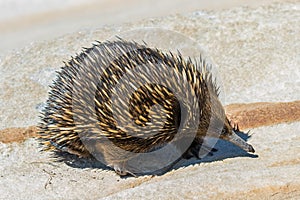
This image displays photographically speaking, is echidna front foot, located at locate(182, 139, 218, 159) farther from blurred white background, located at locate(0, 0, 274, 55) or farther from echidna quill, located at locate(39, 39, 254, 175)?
blurred white background, located at locate(0, 0, 274, 55)

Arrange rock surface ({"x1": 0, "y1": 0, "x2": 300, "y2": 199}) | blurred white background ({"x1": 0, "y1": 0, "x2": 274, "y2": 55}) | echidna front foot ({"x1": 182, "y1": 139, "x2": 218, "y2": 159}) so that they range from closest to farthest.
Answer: rock surface ({"x1": 0, "y1": 0, "x2": 300, "y2": 199}) → echidna front foot ({"x1": 182, "y1": 139, "x2": 218, "y2": 159}) → blurred white background ({"x1": 0, "y1": 0, "x2": 274, "y2": 55})

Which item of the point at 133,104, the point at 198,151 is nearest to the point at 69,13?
the point at 198,151

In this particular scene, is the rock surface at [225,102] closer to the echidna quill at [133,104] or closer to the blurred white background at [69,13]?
the echidna quill at [133,104]

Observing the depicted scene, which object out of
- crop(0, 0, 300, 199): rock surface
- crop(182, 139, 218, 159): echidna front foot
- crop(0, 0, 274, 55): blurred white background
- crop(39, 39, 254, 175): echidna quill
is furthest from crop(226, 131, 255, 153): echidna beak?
crop(0, 0, 274, 55): blurred white background

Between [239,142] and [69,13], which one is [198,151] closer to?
[239,142]

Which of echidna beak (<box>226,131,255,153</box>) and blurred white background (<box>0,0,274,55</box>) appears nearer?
echidna beak (<box>226,131,255,153</box>)

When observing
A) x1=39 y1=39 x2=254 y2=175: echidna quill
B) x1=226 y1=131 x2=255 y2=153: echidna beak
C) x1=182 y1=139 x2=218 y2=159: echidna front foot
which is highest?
x1=39 y1=39 x2=254 y2=175: echidna quill

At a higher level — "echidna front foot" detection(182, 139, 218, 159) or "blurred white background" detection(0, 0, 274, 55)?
"blurred white background" detection(0, 0, 274, 55)
